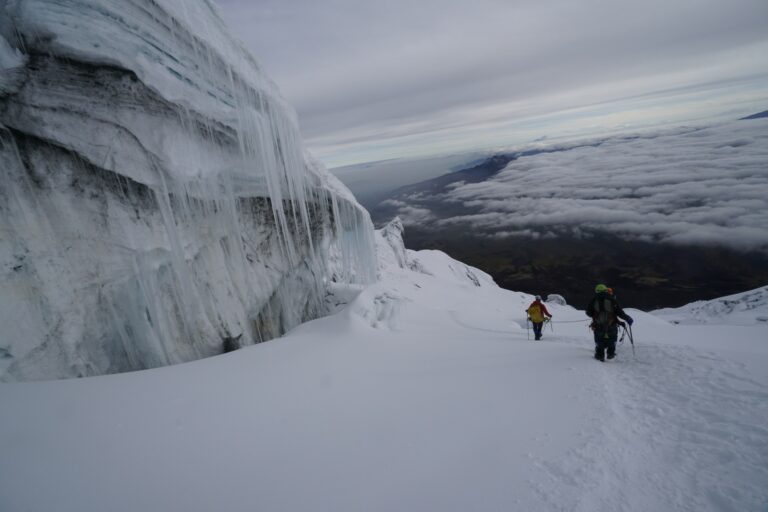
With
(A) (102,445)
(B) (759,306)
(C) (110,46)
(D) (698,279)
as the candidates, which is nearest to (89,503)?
(A) (102,445)

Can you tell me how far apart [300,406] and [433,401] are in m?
2.49

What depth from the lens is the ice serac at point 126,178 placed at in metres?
6.89

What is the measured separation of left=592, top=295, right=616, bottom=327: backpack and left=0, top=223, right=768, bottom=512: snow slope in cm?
92

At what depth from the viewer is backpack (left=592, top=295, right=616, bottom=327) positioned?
26.9ft

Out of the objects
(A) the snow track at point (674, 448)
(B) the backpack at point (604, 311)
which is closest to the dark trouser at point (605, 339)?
(B) the backpack at point (604, 311)

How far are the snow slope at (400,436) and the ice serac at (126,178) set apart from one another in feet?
5.50

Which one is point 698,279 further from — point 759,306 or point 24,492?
point 24,492

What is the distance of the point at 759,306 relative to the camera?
151ft

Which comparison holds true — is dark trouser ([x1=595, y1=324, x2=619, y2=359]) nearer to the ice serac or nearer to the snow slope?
the snow slope

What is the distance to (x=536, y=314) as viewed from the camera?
13.1 m

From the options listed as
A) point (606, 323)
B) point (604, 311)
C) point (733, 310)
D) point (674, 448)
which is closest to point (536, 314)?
point (604, 311)

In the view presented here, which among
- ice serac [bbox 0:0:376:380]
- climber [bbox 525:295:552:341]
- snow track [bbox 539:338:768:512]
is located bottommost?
climber [bbox 525:295:552:341]

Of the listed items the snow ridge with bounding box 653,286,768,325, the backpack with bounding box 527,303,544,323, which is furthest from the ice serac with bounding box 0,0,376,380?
the snow ridge with bounding box 653,286,768,325

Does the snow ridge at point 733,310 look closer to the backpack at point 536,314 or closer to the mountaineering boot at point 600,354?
the backpack at point 536,314
